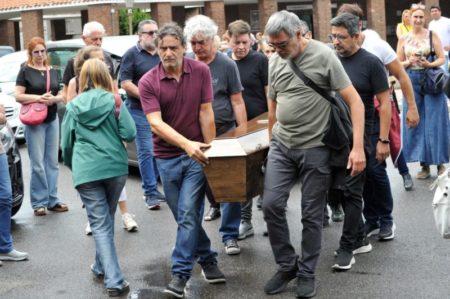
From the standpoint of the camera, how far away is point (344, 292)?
6.19 meters

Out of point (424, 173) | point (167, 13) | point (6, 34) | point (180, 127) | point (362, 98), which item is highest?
point (167, 13)

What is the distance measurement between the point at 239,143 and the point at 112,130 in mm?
1002

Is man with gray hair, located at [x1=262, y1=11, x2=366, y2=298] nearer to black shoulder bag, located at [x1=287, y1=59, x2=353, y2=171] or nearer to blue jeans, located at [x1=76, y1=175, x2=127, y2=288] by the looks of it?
black shoulder bag, located at [x1=287, y1=59, x2=353, y2=171]

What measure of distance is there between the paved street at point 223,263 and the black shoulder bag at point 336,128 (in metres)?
0.95

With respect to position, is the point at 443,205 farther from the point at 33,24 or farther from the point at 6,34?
the point at 6,34

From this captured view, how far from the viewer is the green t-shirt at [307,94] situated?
6012 mm

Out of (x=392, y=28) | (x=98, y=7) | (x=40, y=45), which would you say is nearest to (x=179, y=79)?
(x=40, y=45)

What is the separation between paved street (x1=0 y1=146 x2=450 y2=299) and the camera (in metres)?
6.33

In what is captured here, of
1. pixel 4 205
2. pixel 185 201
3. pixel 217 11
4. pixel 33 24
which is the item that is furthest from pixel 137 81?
pixel 33 24

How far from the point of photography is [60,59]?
1423 centimetres

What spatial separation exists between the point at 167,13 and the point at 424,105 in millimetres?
33980

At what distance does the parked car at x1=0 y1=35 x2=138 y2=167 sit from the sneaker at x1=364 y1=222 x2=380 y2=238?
13.9ft

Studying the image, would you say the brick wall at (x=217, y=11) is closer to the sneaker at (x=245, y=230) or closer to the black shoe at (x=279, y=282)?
the sneaker at (x=245, y=230)

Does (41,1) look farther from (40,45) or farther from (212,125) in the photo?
(212,125)
